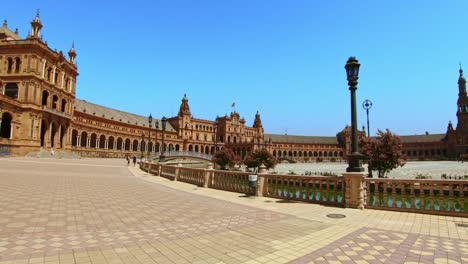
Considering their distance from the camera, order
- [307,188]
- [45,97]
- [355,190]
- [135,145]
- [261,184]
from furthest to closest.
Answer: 1. [135,145]
2. [45,97]
3. [261,184]
4. [307,188]
5. [355,190]

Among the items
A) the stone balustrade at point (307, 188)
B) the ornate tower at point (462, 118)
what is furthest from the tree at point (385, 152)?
the ornate tower at point (462, 118)

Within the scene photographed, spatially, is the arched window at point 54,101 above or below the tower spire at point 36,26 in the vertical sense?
below

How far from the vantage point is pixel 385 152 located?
22125 mm

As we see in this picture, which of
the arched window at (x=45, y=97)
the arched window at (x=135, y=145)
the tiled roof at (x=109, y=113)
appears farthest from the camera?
the arched window at (x=135, y=145)

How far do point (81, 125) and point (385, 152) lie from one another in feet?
219

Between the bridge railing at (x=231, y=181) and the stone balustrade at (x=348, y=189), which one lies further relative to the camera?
the bridge railing at (x=231, y=181)

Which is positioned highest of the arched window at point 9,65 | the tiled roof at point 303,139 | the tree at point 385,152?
the arched window at point 9,65

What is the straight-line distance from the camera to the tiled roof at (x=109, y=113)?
74062mm

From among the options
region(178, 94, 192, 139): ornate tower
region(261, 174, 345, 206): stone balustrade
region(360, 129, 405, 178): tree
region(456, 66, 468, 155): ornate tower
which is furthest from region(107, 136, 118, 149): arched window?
region(456, 66, 468, 155): ornate tower

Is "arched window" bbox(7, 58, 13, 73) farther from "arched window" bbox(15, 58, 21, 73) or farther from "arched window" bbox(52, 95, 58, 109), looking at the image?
"arched window" bbox(52, 95, 58, 109)

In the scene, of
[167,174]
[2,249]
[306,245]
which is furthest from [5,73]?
[306,245]

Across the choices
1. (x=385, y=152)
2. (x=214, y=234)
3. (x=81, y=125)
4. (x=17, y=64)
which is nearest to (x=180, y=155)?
(x=81, y=125)

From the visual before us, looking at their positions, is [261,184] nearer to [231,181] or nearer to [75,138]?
[231,181]

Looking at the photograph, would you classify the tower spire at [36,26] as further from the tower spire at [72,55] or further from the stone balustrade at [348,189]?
the stone balustrade at [348,189]
